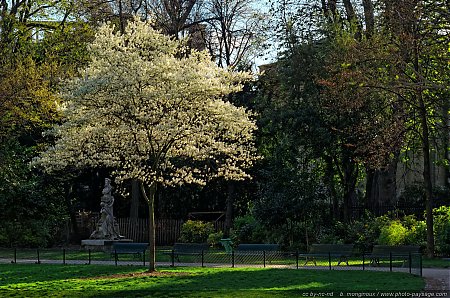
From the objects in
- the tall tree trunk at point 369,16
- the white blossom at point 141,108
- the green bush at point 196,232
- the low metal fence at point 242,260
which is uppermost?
the tall tree trunk at point 369,16

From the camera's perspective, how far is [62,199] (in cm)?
4431

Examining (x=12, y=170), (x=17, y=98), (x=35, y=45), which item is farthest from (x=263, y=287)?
(x=35, y=45)

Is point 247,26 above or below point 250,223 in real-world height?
above

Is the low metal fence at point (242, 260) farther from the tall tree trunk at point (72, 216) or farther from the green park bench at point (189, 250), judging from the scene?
the tall tree trunk at point (72, 216)

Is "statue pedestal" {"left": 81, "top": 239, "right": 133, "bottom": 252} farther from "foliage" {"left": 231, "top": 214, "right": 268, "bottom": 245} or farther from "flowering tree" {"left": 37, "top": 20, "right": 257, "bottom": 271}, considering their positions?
"flowering tree" {"left": 37, "top": 20, "right": 257, "bottom": 271}

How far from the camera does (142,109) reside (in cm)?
2480

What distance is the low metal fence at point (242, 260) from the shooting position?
25641 millimetres

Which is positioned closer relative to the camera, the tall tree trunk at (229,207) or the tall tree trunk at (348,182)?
the tall tree trunk at (348,182)

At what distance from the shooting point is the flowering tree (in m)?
24.6

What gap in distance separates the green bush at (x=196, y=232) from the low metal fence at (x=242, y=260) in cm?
614

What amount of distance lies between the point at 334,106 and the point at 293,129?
3.20m

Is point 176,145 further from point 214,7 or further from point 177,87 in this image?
point 214,7

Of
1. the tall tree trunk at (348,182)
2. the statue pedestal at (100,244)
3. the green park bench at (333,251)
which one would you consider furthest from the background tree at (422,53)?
the statue pedestal at (100,244)

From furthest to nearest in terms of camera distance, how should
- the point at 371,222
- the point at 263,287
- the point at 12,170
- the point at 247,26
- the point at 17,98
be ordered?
the point at 247,26 < the point at 12,170 < the point at 17,98 < the point at 371,222 < the point at 263,287
